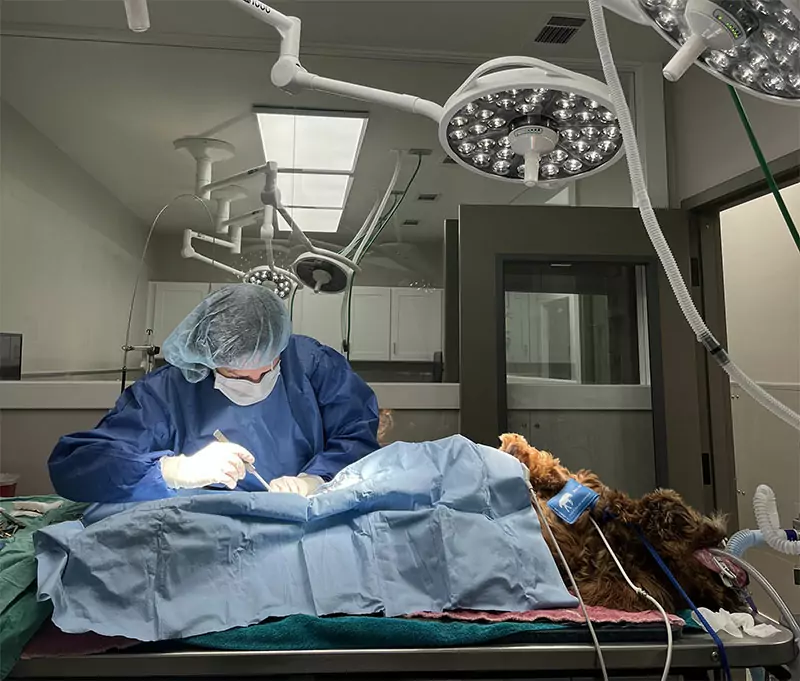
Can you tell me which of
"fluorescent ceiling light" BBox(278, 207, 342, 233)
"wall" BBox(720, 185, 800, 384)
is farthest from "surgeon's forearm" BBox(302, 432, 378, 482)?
"wall" BBox(720, 185, 800, 384)

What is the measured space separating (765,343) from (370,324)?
2.37 meters

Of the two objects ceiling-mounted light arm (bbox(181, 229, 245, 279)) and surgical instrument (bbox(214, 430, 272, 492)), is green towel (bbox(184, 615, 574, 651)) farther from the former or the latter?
ceiling-mounted light arm (bbox(181, 229, 245, 279))

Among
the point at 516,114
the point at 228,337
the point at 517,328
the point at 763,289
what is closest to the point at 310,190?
the point at 517,328

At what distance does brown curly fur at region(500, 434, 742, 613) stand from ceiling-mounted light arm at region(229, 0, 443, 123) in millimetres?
923

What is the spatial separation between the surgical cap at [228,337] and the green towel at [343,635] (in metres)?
0.79

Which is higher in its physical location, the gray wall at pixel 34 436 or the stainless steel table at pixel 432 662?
the gray wall at pixel 34 436

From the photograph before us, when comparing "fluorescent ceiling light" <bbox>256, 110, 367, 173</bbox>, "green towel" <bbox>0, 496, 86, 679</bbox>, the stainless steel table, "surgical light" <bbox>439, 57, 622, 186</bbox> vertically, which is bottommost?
the stainless steel table

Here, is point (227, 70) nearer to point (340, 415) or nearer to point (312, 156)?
point (312, 156)

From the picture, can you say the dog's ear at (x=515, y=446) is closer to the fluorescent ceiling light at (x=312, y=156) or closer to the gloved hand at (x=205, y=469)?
the gloved hand at (x=205, y=469)

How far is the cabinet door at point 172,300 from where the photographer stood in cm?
251

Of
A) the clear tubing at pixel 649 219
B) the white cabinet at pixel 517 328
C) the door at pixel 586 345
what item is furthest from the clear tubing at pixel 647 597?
the white cabinet at pixel 517 328

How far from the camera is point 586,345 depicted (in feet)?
8.56

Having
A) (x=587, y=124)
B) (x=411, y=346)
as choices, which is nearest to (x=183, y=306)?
(x=411, y=346)

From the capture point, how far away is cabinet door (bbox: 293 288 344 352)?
2.54 meters
